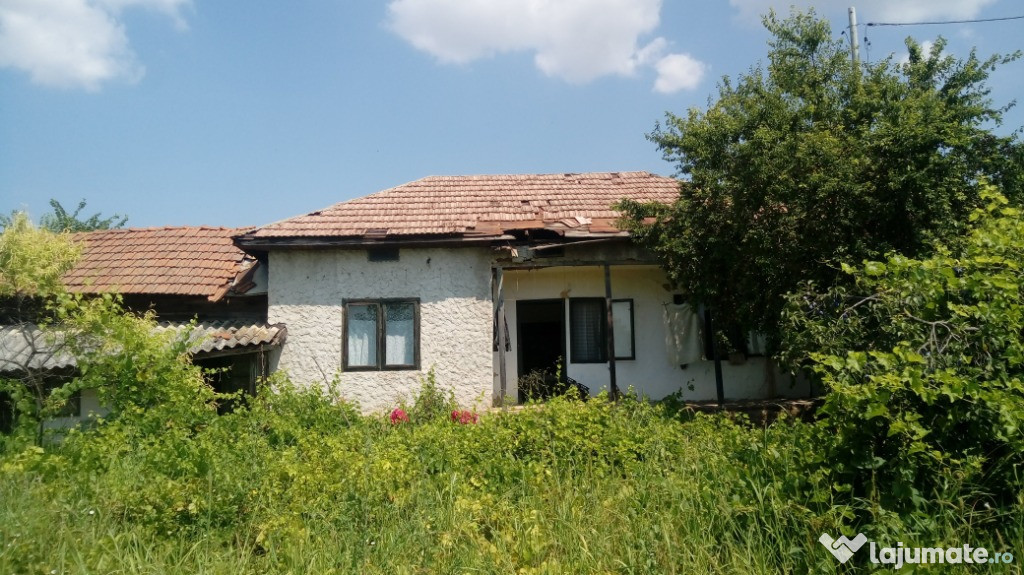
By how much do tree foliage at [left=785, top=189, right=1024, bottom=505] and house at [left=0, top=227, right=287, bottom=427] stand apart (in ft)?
25.7

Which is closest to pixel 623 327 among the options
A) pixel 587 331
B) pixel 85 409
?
pixel 587 331

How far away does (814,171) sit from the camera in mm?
7527

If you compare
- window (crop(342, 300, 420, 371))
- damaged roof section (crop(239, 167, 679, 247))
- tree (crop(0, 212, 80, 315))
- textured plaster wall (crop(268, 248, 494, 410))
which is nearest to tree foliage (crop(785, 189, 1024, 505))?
damaged roof section (crop(239, 167, 679, 247))

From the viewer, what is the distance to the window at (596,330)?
11.4m

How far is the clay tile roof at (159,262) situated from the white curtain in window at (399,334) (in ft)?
10.1

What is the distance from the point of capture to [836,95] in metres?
8.40

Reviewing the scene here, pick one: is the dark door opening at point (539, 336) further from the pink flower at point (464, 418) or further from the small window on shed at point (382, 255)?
the pink flower at point (464, 418)

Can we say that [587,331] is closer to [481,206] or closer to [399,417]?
[481,206]

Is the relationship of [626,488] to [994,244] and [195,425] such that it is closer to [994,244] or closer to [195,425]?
[994,244]

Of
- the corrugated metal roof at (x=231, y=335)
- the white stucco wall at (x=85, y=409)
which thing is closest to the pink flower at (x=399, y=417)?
the corrugated metal roof at (x=231, y=335)

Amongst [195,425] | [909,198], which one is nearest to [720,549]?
[909,198]

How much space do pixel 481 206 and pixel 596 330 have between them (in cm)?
320

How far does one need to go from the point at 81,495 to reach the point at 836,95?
9656 millimetres

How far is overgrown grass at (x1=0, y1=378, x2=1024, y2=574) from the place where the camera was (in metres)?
3.83
